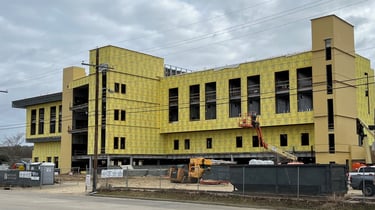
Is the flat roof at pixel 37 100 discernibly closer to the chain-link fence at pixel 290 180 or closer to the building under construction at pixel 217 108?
the building under construction at pixel 217 108

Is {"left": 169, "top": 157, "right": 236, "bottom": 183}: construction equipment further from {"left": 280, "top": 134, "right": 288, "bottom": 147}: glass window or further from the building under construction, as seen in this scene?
{"left": 280, "top": 134, "right": 288, "bottom": 147}: glass window

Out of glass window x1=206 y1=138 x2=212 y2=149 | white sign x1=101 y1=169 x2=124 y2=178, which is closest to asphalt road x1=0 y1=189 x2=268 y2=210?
white sign x1=101 y1=169 x2=124 y2=178

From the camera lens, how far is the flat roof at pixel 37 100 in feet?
301

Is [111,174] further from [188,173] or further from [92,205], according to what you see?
[92,205]

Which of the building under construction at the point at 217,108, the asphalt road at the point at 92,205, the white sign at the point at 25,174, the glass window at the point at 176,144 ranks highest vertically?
the building under construction at the point at 217,108

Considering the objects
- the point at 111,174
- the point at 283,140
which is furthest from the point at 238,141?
the point at 111,174

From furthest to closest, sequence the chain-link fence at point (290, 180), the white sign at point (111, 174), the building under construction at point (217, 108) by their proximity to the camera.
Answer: the building under construction at point (217, 108) → the white sign at point (111, 174) → the chain-link fence at point (290, 180)

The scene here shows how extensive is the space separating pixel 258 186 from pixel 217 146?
44298mm

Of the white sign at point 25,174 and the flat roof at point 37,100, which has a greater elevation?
the flat roof at point 37,100

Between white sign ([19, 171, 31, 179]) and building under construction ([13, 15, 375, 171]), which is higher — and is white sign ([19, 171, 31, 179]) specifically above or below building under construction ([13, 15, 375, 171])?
below

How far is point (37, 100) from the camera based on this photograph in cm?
9669

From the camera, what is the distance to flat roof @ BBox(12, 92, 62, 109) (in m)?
91.9

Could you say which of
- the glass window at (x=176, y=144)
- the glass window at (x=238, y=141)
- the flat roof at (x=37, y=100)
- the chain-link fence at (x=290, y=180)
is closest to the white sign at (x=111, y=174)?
the chain-link fence at (x=290, y=180)

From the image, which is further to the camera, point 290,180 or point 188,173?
point 188,173
